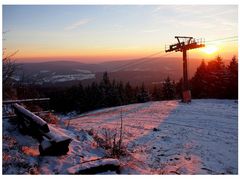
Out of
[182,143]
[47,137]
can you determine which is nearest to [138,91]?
[182,143]

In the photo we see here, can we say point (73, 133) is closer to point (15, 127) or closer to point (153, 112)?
point (15, 127)

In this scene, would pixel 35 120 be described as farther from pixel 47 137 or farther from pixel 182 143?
pixel 182 143

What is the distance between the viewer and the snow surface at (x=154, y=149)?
9586 millimetres

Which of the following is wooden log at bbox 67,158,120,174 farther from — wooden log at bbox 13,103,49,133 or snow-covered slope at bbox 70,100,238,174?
wooden log at bbox 13,103,49,133

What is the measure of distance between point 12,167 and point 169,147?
678 cm

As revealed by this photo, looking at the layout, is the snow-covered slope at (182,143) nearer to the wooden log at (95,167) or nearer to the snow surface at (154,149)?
the snow surface at (154,149)

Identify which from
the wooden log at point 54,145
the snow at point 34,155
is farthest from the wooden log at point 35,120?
the snow at point 34,155

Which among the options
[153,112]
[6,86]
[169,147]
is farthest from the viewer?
[153,112]

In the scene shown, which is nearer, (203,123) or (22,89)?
(203,123)

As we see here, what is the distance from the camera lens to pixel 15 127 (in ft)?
42.1

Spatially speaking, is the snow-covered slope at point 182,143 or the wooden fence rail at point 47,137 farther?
the snow-covered slope at point 182,143

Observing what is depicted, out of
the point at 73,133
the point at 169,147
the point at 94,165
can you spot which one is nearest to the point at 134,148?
the point at 169,147
